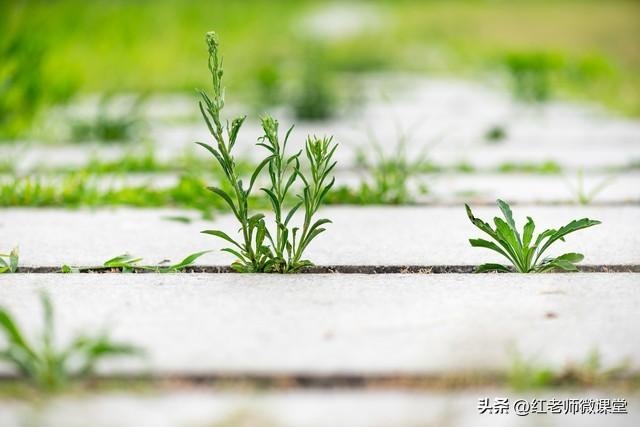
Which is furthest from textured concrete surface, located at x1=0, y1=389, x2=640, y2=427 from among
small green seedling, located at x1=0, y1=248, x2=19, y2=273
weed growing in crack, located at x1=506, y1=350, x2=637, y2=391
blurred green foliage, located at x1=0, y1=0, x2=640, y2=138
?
blurred green foliage, located at x1=0, y1=0, x2=640, y2=138

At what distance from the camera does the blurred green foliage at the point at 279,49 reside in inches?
148

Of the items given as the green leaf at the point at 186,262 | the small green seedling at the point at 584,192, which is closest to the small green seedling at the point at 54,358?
the green leaf at the point at 186,262

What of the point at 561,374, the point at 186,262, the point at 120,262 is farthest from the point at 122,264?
the point at 561,374

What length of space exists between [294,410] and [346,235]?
0.93m

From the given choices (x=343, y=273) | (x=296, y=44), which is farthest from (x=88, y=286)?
(x=296, y=44)

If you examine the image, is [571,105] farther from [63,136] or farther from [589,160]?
[63,136]

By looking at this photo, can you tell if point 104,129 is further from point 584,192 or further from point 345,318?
point 345,318

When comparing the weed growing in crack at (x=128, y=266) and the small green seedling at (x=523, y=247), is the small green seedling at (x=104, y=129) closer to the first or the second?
the weed growing in crack at (x=128, y=266)

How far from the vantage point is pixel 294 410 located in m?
0.94

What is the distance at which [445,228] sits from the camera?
6.29 feet

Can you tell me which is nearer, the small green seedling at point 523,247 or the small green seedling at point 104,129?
the small green seedling at point 523,247

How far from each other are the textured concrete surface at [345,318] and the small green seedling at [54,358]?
0.03 meters

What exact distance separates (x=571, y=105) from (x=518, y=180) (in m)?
2.50

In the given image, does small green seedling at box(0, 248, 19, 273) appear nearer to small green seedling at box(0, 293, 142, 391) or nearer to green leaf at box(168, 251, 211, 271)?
green leaf at box(168, 251, 211, 271)
